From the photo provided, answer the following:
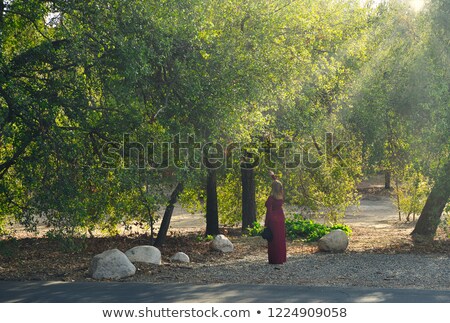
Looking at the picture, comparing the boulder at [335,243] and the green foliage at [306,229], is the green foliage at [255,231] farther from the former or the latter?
the boulder at [335,243]

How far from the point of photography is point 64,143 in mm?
12688

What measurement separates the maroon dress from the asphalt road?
2.73 meters

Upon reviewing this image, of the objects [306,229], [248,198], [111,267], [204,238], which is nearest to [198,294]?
[111,267]

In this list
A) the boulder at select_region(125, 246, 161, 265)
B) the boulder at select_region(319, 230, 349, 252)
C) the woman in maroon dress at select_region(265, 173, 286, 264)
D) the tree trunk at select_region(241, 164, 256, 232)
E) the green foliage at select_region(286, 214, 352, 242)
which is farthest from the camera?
the tree trunk at select_region(241, 164, 256, 232)

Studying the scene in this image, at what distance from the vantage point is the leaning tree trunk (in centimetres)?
1703

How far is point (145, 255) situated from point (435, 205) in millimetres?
9156

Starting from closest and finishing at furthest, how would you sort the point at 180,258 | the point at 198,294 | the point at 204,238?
1. the point at 198,294
2. the point at 180,258
3. the point at 204,238

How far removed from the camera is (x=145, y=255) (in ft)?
50.4

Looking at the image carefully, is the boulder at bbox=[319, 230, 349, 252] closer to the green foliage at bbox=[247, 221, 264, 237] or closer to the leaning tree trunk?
the leaning tree trunk

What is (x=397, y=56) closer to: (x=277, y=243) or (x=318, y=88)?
(x=318, y=88)

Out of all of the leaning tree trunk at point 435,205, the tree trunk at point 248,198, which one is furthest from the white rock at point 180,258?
the tree trunk at point 248,198

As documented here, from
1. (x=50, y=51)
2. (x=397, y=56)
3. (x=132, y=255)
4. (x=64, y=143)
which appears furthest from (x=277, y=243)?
(x=397, y=56)

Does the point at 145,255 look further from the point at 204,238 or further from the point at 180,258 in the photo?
the point at 204,238

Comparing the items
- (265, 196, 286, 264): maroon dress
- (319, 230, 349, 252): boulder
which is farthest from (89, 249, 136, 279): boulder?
(319, 230, 349, 252): boulder
